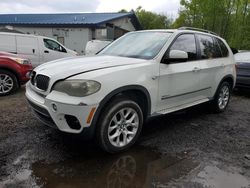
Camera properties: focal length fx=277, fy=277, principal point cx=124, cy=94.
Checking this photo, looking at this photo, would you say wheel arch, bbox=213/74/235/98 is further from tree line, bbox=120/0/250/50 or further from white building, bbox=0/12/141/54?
tree line, bbox=120/0/250/50

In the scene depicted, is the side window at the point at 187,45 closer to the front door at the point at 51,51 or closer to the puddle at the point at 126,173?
the puddle at the point at 126,173

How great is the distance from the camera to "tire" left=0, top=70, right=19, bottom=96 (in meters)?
7.09

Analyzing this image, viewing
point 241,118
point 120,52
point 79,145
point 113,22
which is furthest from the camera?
point 113,22

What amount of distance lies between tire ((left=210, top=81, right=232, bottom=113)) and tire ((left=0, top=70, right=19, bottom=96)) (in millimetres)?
4975

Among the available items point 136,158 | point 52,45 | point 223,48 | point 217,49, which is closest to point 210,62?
point 217,49

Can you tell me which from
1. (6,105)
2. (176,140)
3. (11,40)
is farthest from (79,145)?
(11,40)

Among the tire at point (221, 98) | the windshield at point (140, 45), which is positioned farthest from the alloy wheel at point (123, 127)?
the tire at point (221, 98)

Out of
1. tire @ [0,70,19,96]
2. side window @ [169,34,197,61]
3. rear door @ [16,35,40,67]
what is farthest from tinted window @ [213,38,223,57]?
rear door @ [16,35,40,67]

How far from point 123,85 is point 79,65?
69 centimetres

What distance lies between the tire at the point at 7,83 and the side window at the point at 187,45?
458 cm

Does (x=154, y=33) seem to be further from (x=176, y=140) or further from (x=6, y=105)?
(x=6, y=105)

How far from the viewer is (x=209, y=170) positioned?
138 inches

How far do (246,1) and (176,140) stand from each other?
2265cm

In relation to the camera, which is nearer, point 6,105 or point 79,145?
point 79,145
